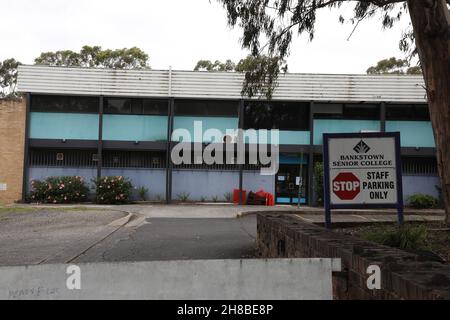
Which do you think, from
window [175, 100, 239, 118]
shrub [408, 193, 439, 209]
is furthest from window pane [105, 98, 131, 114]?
shrub [408, 193, 439, 209]

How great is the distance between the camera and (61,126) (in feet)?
87.9

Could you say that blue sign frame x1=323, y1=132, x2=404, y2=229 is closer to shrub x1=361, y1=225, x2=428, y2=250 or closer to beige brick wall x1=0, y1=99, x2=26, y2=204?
shrub x1=361, y1=225, x2=428, y2=250

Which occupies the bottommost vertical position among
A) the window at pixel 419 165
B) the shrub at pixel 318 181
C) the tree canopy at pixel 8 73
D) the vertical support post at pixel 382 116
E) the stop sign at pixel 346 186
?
the stop sign at pixel 346 186

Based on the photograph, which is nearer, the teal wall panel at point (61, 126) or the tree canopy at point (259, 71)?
the tree canopy at point (259, 71)

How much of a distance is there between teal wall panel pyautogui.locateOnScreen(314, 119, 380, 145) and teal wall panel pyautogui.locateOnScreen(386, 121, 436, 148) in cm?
85

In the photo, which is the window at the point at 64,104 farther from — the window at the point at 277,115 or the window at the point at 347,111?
the window at the point at 347,111

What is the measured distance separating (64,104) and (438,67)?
74.6ft

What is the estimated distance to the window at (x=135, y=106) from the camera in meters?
27.1

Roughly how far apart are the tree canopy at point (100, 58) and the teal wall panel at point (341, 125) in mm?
27507

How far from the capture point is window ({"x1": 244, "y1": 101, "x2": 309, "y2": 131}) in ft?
89.6

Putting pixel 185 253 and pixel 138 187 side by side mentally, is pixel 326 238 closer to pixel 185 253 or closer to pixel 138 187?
pixel 185 253

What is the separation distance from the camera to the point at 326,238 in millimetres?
5645

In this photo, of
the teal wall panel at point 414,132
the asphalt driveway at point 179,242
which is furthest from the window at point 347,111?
the asphalt driveway at point 179,242
